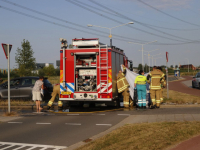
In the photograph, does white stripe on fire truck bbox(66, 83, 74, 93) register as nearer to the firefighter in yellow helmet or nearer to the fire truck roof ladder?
the fire truck roof ladder

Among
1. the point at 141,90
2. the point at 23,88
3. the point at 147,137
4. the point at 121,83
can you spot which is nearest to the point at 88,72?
the point at 121,83

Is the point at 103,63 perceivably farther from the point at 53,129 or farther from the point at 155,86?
the point at 53,129

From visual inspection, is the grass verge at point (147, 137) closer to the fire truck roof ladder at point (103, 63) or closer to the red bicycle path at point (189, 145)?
the red bicycle path at point (189, 145)

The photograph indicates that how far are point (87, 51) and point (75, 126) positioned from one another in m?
4.88

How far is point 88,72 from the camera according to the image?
14.9 metres

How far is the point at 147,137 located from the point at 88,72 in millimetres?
7721

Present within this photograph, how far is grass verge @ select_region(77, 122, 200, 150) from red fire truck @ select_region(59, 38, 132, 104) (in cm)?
539

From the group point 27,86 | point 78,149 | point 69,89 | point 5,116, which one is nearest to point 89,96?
point 69,89

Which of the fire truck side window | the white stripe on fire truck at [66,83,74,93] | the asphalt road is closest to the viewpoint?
the asphalt road

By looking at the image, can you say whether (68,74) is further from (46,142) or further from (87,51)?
(46,142)

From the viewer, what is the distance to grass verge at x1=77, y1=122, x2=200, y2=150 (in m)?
6.78

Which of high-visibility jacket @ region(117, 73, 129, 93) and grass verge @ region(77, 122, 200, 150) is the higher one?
high-visibility jacket @ region(117, 73, 129, 93)

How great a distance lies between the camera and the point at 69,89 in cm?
1470

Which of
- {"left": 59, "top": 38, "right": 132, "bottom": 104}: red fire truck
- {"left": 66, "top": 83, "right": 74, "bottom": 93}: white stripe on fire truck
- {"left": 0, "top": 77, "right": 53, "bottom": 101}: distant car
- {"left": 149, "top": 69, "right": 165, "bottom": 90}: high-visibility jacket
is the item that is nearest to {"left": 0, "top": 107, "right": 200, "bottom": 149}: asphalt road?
{"left": 59, "top": 38, "right": 132, "bottom": 104}: red fire truck
